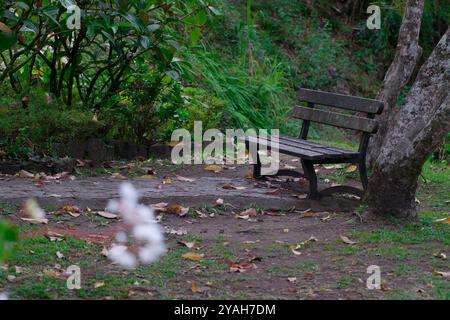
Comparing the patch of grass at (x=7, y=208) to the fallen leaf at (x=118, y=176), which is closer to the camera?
the patch of grass at (x=7, y=208)

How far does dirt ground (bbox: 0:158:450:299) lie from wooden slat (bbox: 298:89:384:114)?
2.85ft

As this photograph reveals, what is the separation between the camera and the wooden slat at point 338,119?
7171 mm

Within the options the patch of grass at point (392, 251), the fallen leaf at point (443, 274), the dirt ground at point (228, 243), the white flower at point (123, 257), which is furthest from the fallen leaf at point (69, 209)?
the fallen leaf at point (443, 274)

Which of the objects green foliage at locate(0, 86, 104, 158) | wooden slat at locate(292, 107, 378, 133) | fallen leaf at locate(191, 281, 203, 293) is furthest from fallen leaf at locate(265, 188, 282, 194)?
fallen leaf at locate(191, 281, 203, 293)

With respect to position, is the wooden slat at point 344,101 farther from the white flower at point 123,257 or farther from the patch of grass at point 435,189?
the white flower at point 123,257

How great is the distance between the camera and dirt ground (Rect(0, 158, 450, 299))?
476 cm

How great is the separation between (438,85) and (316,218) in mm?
1540

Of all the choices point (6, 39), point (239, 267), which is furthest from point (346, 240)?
point (6, 39)

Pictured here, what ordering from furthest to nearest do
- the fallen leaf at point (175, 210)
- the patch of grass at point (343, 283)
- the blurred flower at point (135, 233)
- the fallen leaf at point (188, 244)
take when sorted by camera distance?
1. the fallen leaf at point (175, 210)
2. the fallen leaf at point (188, 244)
3. the blurred flower at point (135, 233)
4. the patch of grass at point (343, 283)

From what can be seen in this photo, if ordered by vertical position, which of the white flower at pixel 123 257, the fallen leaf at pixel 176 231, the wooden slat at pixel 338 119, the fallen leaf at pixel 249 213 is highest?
A: the wooden slat at pixel 338 119

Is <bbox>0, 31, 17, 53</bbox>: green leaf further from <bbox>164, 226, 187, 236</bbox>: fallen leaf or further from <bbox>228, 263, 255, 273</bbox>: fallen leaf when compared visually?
<bbox>228, 263, 255, 273</bbox>: fallen leaf

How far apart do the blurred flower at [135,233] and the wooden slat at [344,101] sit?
2.26 metres

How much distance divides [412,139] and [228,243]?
183 centimetres
